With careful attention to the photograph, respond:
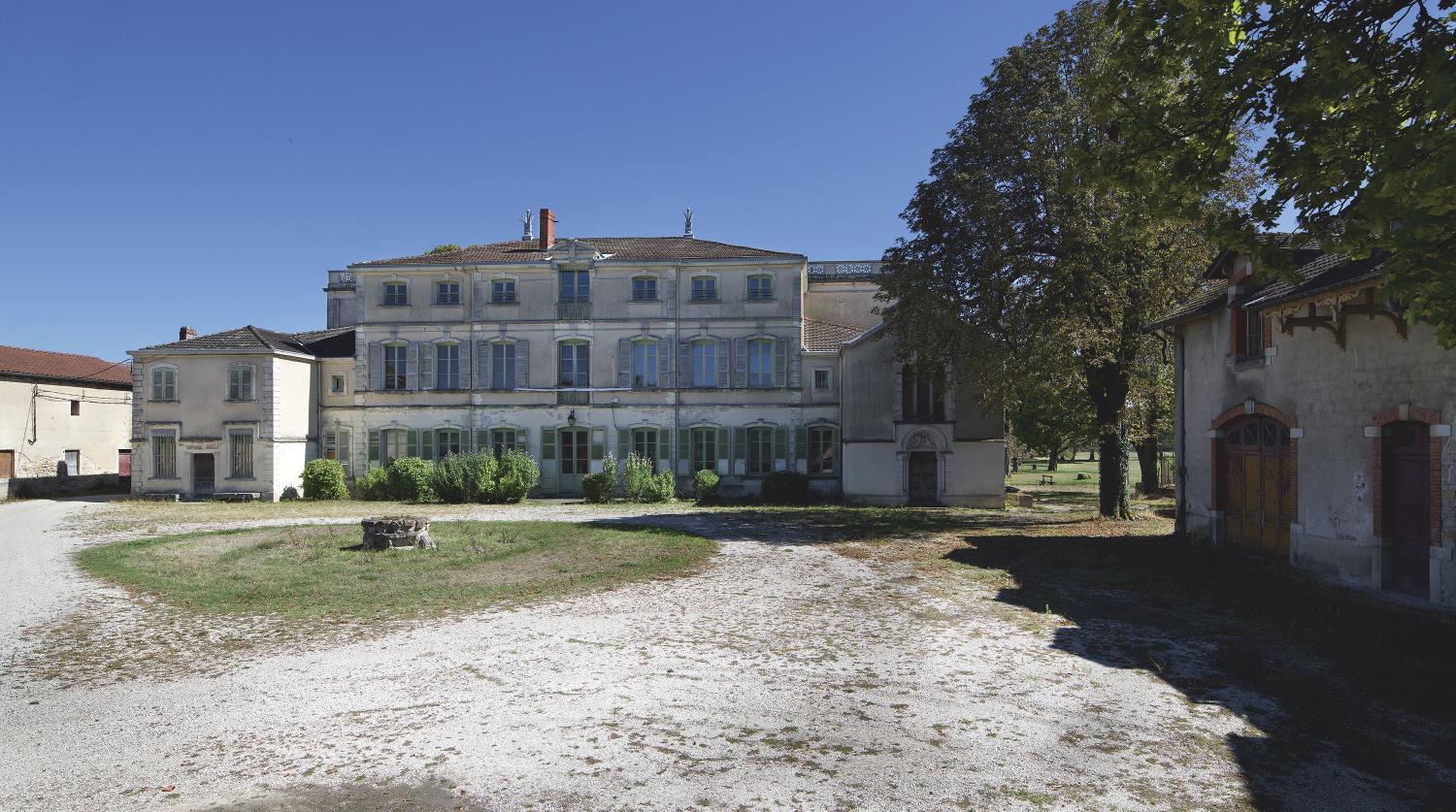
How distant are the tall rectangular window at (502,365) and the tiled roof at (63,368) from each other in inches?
672

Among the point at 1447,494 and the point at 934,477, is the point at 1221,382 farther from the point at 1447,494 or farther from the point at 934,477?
the point at 934,477

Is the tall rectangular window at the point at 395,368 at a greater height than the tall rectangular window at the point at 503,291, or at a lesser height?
lesser

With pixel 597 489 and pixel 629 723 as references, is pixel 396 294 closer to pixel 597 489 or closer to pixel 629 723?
pixel 597 489

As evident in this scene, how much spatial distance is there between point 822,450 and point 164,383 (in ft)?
78.5

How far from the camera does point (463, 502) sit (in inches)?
1033

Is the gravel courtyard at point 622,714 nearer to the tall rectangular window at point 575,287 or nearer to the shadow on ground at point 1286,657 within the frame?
the shadow on ground at point 1286,657

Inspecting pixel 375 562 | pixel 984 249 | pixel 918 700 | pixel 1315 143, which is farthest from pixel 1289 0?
pixel 375 562

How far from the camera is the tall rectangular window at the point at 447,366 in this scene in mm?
29219

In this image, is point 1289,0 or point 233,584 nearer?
point 1289,0

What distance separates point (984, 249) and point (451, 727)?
17344mm

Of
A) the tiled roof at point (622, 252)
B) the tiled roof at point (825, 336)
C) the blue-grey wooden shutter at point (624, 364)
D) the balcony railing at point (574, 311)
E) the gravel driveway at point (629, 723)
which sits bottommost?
the gravel driveway at point (629, 723)

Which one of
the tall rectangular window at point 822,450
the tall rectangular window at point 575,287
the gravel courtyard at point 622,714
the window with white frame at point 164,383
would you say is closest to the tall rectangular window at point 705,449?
the tall rectangular window at point 822,450

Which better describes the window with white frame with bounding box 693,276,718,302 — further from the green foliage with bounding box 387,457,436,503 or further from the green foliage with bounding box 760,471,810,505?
the green foliage with bounding box 387,457,436,503

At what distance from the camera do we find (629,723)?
642 cm
